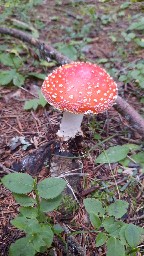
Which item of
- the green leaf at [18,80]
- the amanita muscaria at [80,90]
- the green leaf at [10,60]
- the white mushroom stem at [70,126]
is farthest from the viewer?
the green leaf at [10,60]

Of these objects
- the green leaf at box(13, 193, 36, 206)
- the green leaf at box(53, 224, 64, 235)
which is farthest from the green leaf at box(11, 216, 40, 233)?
the green leaf at box(53, 224, 64, 235)

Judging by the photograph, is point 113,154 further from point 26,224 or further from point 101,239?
point 26,224

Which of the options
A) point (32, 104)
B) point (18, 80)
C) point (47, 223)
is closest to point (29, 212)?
point (47, 223)

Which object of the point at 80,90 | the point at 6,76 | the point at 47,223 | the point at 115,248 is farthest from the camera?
the point at 6,76

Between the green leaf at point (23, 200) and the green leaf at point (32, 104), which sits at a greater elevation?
the green leaf at point (23, 200)

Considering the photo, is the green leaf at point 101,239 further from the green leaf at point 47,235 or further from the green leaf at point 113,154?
the green leaf at point 113,154

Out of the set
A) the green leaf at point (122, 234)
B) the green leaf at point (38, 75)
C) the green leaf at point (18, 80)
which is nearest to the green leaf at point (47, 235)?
the green leaf at point (122, 234)
